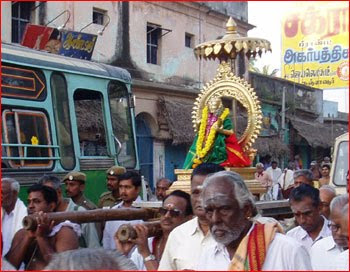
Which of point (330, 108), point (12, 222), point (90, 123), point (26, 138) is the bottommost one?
point (12, 222)

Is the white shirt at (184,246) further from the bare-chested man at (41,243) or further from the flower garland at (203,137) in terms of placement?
the flower garland at (203,137)

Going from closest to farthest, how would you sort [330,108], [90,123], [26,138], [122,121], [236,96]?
1. [26,138]
2. [236,96]
3. [90,123]
4. [122,121]
5. [330,108]

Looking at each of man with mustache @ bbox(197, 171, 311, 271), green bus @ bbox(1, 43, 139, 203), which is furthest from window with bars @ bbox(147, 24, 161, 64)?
man with mustache @ bbox(197, 171, 311, 271)

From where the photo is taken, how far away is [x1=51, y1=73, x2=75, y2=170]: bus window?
6.83m

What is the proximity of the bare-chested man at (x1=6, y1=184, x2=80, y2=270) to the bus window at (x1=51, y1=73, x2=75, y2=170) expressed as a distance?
9.00ft

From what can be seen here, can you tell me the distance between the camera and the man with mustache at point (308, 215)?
4.09 meters

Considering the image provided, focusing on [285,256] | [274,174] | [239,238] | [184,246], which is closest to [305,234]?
[184,246]

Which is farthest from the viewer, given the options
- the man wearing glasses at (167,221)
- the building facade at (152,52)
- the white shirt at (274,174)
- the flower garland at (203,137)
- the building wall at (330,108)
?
the building wall at (330,108)

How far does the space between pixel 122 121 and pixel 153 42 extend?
8.37 metres

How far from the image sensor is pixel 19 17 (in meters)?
12.6

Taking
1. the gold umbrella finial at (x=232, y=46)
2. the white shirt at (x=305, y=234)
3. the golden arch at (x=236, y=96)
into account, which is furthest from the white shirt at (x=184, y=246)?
the gold umbrella finial at (x=232, y=46)

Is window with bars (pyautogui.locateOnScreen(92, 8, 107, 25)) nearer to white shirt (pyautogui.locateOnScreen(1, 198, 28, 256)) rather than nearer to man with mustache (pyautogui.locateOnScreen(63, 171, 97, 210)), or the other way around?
man with mustache (pyautogui.locateOnScreen(63, 171, 97, 210))

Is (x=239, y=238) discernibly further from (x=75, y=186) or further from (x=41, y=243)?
(x=75, y=186)

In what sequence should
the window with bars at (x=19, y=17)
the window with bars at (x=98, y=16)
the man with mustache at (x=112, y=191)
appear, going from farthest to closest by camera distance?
1. the window with bars at (x=98, y=16)
2. the window with bars at (x=19, y=17)
3. the man with mustache at (x=112, y=191)
